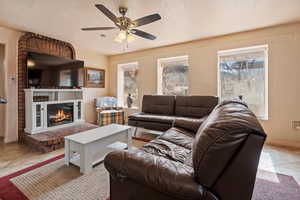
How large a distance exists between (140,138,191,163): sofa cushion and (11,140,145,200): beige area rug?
2.13 ft

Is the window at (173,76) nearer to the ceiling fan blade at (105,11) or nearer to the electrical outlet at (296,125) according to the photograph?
the electrical outlet at (296,125)

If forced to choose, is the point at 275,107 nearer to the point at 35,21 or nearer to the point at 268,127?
the point at 268,127

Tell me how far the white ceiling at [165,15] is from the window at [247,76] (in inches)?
21.3

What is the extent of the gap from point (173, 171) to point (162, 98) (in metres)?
2.91

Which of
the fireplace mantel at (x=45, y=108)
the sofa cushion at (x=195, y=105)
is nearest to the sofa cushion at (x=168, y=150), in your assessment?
the sofa cushion at (x=195, y=105)

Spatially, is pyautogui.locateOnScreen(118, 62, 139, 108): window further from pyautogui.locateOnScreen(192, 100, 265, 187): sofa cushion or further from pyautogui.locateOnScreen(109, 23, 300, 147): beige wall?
pyautogui.locateOnScreen(192, 100, 265, 187): sofa cushion

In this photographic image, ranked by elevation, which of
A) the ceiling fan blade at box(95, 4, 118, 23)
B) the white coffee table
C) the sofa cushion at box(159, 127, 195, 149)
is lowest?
the white coffee table

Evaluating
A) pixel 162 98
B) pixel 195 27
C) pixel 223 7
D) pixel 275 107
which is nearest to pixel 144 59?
pixel 162 98

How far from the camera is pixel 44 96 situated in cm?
329

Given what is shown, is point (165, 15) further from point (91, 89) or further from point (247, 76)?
point (91, 89)

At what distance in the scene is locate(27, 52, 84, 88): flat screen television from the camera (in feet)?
10.0

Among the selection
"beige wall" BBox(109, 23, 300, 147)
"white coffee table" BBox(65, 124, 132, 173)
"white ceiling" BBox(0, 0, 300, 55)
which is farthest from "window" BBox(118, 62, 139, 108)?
"white coffee table" BBox(65, 124, 132, 173)

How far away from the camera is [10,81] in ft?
9.73

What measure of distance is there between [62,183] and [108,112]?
2647mm
